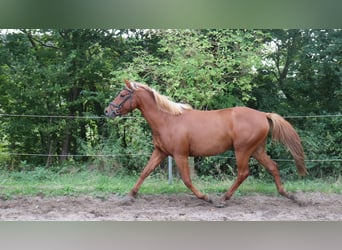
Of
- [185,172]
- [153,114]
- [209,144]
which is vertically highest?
[153,114]

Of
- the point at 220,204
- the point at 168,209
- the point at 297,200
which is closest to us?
the point at 168,209

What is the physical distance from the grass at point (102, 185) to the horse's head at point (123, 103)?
1055mm

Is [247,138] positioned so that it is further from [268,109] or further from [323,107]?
[323,107]

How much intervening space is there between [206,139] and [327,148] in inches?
120

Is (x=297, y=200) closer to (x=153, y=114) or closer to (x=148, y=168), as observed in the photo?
(x=148, y=168)

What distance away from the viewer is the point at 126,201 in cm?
481

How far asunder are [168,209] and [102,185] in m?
1.37

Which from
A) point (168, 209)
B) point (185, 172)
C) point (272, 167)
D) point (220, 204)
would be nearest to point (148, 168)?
point (185, 172)

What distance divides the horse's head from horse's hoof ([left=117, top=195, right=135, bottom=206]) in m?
0.97

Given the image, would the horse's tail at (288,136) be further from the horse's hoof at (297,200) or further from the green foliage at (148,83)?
the green foliage at (148,83)

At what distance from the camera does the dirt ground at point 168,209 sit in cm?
429
